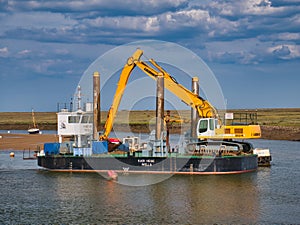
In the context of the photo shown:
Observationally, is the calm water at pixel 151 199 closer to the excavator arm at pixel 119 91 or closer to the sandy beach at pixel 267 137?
the excavator arm at pixel 119 91

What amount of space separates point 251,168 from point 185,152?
653cm

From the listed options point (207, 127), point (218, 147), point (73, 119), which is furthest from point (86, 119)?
point (218, 147)

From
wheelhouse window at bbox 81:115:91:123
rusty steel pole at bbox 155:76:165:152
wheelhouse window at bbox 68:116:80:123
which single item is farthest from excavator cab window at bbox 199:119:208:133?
wheelhouse window at bbox 68:116:80:123

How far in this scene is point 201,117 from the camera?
56.1 metres

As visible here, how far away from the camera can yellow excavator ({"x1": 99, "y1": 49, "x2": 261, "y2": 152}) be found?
54406 millimetres

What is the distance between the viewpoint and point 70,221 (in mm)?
33688

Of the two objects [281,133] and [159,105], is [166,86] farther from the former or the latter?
[281,133]

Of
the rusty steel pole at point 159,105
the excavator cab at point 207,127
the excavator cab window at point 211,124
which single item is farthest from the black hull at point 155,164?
the excavator cab window at point 211,124

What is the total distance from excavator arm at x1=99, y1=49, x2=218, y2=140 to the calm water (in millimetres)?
7433

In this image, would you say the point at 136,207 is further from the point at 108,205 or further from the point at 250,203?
the point at 250,203

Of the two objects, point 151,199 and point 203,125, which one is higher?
point 203,125

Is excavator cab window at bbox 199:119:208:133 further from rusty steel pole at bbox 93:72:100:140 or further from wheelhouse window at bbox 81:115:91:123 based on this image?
wheelhouse window at bbox 81:115:91:123

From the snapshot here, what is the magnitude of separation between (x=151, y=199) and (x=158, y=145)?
12.1 metres

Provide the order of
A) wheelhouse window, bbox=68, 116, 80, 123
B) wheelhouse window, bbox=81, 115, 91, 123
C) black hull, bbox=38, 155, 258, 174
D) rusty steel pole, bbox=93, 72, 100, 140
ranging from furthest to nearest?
wheelhouse window, bbox=81, 115, 91, 123
rusty steel pole, bbox=93, 72, 100, 140
wheelhouse window, bbox=68, 116, 80, 123
black hull, bbox=38, 155, 258, 174
